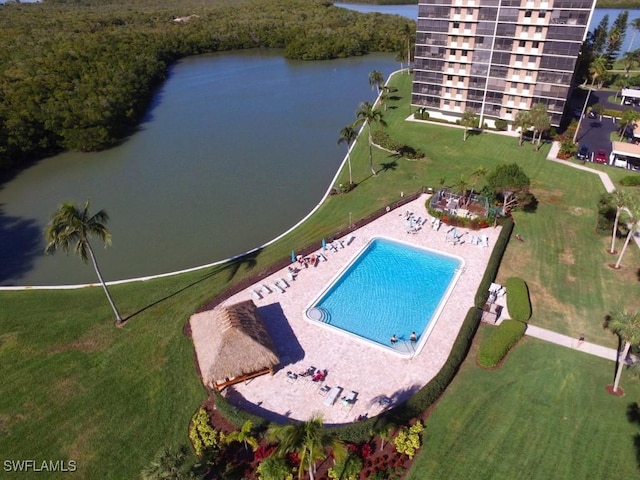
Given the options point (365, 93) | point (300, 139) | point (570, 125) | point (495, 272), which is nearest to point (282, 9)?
point (365, 93)

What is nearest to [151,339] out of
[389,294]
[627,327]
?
[389,294]

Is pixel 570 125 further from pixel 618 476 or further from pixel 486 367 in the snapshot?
pixel 618 476

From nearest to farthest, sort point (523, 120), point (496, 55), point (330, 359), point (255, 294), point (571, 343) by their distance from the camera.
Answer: point (330, 359) < point (571, 343) < point (255, 294) < point (523, 120) < point (496, 55)

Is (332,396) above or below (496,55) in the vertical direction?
below

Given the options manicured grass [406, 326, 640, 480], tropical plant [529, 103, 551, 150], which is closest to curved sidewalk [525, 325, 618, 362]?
manicured grass [406, 326, 640, 480]

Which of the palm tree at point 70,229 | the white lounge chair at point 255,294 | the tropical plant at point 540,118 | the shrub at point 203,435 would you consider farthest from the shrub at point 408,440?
the tropical plant at point 540,118

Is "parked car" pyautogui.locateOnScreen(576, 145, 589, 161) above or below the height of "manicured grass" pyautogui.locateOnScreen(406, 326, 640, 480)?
above

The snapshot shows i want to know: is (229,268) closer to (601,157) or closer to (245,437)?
(245,437)

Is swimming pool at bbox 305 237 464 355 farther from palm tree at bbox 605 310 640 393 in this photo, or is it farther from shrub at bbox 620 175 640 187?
shrub at bbox 620 175 640 187
